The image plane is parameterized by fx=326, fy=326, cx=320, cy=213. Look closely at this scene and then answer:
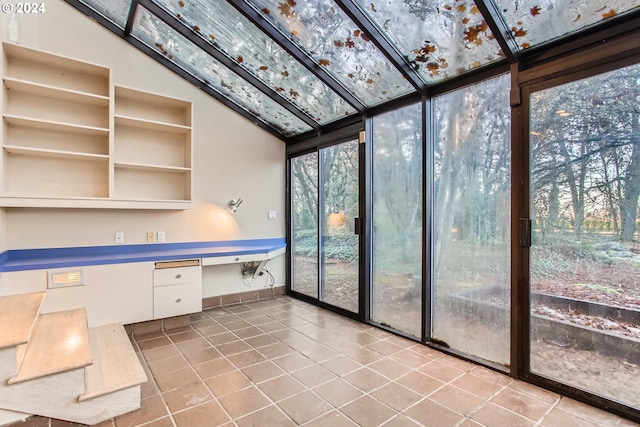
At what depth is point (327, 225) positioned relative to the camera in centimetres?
424

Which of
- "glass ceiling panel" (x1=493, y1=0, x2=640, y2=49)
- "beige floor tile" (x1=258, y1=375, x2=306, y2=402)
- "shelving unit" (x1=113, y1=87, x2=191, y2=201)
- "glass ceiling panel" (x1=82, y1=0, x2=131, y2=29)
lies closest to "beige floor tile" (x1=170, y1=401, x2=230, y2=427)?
"beige floor tile" (x1=258, y1=375, x2=306, y2=402)

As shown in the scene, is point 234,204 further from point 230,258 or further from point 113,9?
point 113,9

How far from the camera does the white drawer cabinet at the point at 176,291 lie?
3.23 meters

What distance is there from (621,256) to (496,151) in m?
1.02

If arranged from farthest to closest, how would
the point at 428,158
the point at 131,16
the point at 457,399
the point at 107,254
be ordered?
the point at 107,254
the point at 131,16
the point at 428,158
the point at 457,399

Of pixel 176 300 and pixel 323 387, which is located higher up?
pixel 176 300

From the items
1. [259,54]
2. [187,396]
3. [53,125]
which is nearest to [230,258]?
[187,396]

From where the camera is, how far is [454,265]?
9.12 ft

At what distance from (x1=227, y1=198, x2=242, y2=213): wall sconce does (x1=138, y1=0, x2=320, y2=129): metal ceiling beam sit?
135 cm

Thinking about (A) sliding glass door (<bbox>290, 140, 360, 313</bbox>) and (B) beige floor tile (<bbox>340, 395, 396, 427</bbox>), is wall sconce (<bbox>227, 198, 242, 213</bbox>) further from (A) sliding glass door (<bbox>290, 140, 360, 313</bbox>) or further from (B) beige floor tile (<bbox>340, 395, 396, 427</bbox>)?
(B) beige floor tile (<bbox>340, 395, 396, 427</bbox>)

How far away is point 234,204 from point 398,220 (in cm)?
218

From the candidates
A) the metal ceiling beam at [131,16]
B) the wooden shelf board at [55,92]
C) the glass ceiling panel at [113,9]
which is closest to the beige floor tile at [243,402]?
the wooden shelf board at [55,92]

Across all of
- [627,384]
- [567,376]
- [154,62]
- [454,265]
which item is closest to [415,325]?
[454,265]

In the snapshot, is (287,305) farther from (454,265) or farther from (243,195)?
(454,265)
